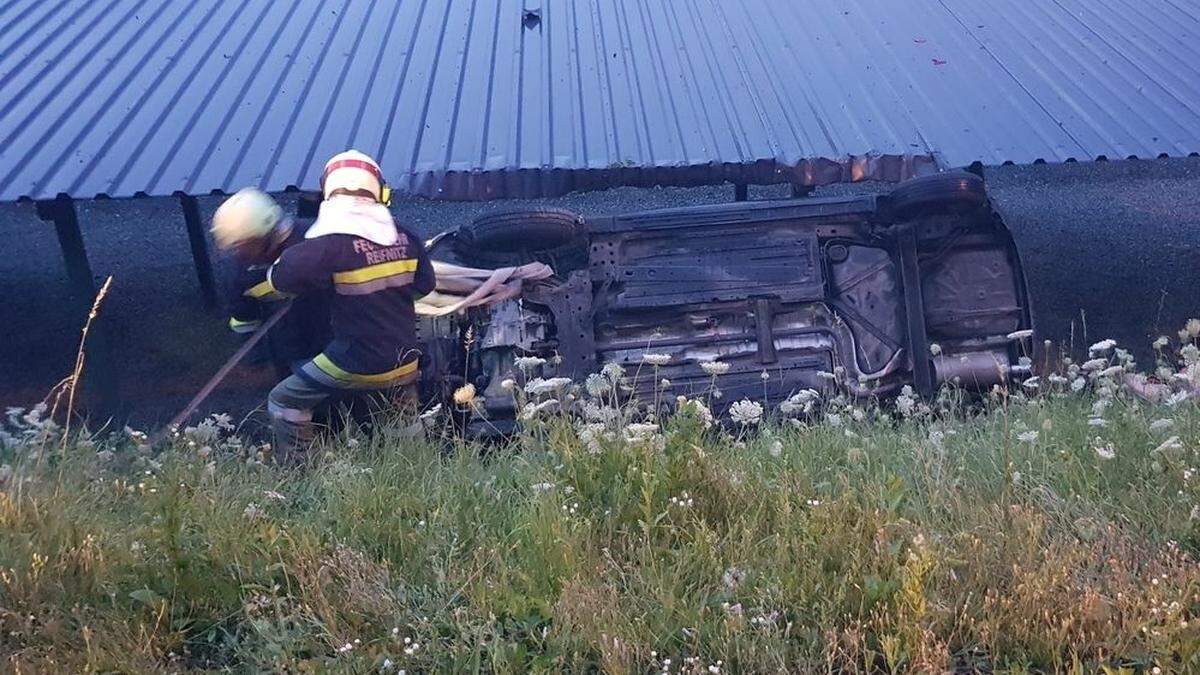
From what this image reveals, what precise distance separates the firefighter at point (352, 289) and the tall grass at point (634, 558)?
1170 mm

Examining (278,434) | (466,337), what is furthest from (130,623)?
(466,337)

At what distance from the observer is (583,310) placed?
653 cm

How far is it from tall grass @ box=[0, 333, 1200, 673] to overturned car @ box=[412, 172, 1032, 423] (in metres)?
2.08

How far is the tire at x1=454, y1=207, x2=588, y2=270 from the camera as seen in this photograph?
654 cm

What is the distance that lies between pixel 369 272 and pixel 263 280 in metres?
0.79

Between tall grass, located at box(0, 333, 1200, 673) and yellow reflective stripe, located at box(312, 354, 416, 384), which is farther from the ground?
yellow reflective stripe, located at box(312, 354, 416, 384)

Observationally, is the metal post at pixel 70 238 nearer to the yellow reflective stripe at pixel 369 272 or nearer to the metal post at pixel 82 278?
the metal post at pixel 82 278

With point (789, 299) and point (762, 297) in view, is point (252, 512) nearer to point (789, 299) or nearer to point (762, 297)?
point (762, 297)

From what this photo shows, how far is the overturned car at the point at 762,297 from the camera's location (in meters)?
6.50

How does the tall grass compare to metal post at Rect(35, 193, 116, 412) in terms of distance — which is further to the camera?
metal post at Rect(35, 193, 116, 412)

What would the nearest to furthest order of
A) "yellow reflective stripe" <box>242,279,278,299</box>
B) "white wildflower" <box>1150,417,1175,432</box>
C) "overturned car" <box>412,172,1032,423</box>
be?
"white wildflower" <box>1150,417,1175,432</box> → "yellow reflective stripe" <box>242,279,278,299</box> → "overturned car" <box>412,172,1032,423</box>

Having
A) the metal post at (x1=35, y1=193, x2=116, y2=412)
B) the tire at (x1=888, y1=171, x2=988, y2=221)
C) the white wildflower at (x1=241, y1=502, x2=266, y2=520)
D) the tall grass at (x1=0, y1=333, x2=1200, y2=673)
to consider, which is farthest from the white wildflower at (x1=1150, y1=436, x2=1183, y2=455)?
the metal post at (x1=35, y1=193, x2=116, y2=412)

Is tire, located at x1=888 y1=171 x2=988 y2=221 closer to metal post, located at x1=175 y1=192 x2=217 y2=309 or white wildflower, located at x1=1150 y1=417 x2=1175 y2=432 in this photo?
white wildflower, located at x1=1150 y1=417 x2=1175 y2=432

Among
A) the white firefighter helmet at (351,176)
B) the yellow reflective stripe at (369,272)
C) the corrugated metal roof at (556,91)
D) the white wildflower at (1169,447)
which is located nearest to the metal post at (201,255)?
the corrugated metal roof at (556,91)
